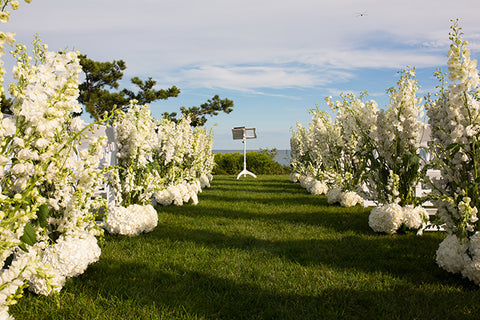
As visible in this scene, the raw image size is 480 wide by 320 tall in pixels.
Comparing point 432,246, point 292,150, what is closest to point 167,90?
point 292,150

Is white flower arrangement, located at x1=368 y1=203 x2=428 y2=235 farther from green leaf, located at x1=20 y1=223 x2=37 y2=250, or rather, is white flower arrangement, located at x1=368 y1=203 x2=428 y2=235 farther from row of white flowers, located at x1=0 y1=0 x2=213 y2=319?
green leaf, located at x1=20 y1=223 x2=37 y2=250

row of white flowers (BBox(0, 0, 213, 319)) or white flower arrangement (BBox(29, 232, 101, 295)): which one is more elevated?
row of white flowers (BBox(0, 0, 213, 319))

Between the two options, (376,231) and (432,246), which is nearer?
(432,246)

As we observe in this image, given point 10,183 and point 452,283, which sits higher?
point 10,183

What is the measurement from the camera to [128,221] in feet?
14.4

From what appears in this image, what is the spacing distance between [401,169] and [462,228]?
5.66 ft

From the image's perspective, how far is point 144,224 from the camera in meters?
4.50

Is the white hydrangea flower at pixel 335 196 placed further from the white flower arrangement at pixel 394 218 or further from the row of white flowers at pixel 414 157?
the white flower arrangement at pixel 394 218

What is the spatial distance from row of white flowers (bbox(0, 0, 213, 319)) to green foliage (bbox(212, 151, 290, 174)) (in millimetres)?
13382

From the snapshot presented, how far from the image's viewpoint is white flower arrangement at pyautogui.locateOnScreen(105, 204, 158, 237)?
4.39 meters

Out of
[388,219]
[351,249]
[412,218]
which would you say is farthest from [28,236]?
[412,218]

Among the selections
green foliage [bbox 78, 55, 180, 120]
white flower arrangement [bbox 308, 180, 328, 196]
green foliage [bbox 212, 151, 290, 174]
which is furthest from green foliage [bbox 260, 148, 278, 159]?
white flower arrangement [bbox 308, 180, 328, 196]

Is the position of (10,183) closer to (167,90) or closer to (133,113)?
(133,113)

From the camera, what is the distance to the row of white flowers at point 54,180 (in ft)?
6.22
